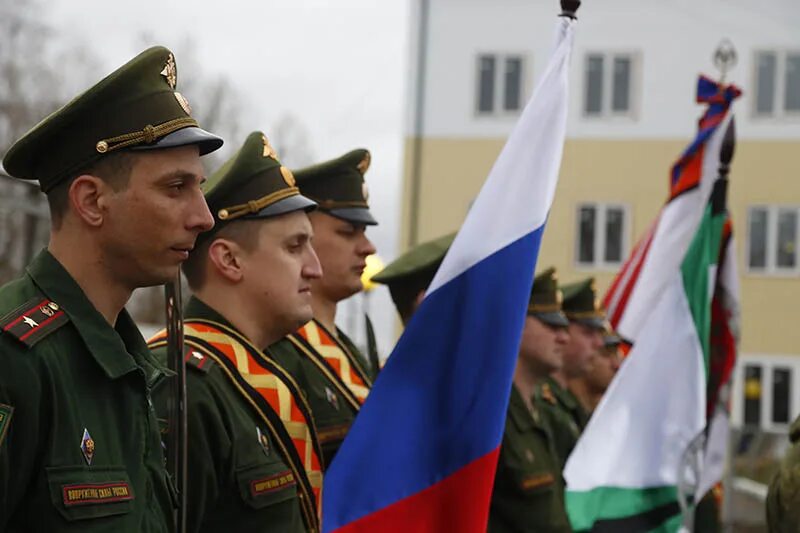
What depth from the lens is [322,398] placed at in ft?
16.5

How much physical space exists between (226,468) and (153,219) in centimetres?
94

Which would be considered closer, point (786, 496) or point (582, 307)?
point (786, 496)

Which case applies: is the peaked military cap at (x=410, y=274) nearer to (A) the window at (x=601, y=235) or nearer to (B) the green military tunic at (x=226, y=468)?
(B) the green military tunic at (x=226, y=468)

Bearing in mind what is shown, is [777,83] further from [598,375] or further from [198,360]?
[198,360]

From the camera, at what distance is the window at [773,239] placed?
27.9m

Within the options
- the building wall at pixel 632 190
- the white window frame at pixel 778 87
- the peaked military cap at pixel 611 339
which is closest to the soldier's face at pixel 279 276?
the peaked military cap at pixel 611 339

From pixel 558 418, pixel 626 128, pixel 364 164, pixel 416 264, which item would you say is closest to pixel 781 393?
pixel 626 128

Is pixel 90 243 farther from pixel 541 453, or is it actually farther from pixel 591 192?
pixel 591 192

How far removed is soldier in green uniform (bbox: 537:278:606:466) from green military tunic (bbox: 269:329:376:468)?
12.1 ft

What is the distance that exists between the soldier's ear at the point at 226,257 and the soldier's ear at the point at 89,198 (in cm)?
129

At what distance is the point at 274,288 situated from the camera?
438 cm

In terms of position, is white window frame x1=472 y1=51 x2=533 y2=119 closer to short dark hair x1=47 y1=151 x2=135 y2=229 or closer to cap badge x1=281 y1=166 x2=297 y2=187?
cap badge x1=281 y1=166 x2=297 y2=187

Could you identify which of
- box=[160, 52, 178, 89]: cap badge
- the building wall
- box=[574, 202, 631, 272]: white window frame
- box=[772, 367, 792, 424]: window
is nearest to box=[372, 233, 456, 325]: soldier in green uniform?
box=[160, 52, 178, 89]: cap badge

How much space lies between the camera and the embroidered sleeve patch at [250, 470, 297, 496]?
12.7ft
